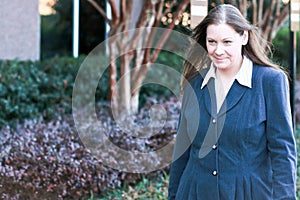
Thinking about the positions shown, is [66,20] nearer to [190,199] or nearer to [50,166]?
[50,166]

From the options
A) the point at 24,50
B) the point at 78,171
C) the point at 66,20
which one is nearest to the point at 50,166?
the point at 78,171

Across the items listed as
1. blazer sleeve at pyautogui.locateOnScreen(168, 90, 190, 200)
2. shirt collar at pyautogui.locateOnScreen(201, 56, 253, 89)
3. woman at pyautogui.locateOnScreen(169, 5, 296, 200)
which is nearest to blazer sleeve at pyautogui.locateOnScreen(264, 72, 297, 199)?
woman at pyautogui.locateOnScreen(169, 5, 296, 200)

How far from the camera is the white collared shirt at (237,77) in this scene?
2617 millimetres

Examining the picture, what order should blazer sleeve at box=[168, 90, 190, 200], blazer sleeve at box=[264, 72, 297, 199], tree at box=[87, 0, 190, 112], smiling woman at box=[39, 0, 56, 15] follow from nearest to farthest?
blazer sleeve at box=[264, 72, 297, 199]
blazer sleeve at box=[168, 90, 190, 200]
tree at box=[87, 0, 190, 112]
smiling woman at box=[39, 0, 56, 15]

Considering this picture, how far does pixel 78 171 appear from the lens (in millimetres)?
5379

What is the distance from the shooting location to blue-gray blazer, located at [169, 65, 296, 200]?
252 centimetres

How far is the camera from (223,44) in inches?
102

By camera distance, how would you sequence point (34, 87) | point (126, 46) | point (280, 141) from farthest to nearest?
point (34, 87) < point (126, 46) < point (280, 141)

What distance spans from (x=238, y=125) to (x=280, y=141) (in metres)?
0.19

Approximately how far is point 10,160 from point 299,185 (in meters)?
3.09

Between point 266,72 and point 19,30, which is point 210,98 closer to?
point 266,72

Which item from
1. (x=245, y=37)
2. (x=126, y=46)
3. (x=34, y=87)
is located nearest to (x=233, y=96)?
(x=245, y=37)

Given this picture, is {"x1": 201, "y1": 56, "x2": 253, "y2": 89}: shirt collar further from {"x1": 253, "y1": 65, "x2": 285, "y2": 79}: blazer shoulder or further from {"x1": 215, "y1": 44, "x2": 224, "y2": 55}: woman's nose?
{"x1": 215, "y1": 44, "x2": 224, "y2": 55}: woman's nose

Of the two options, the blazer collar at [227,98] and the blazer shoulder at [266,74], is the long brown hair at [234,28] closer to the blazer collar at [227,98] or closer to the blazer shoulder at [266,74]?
the blazer shoulder at [266,74]
